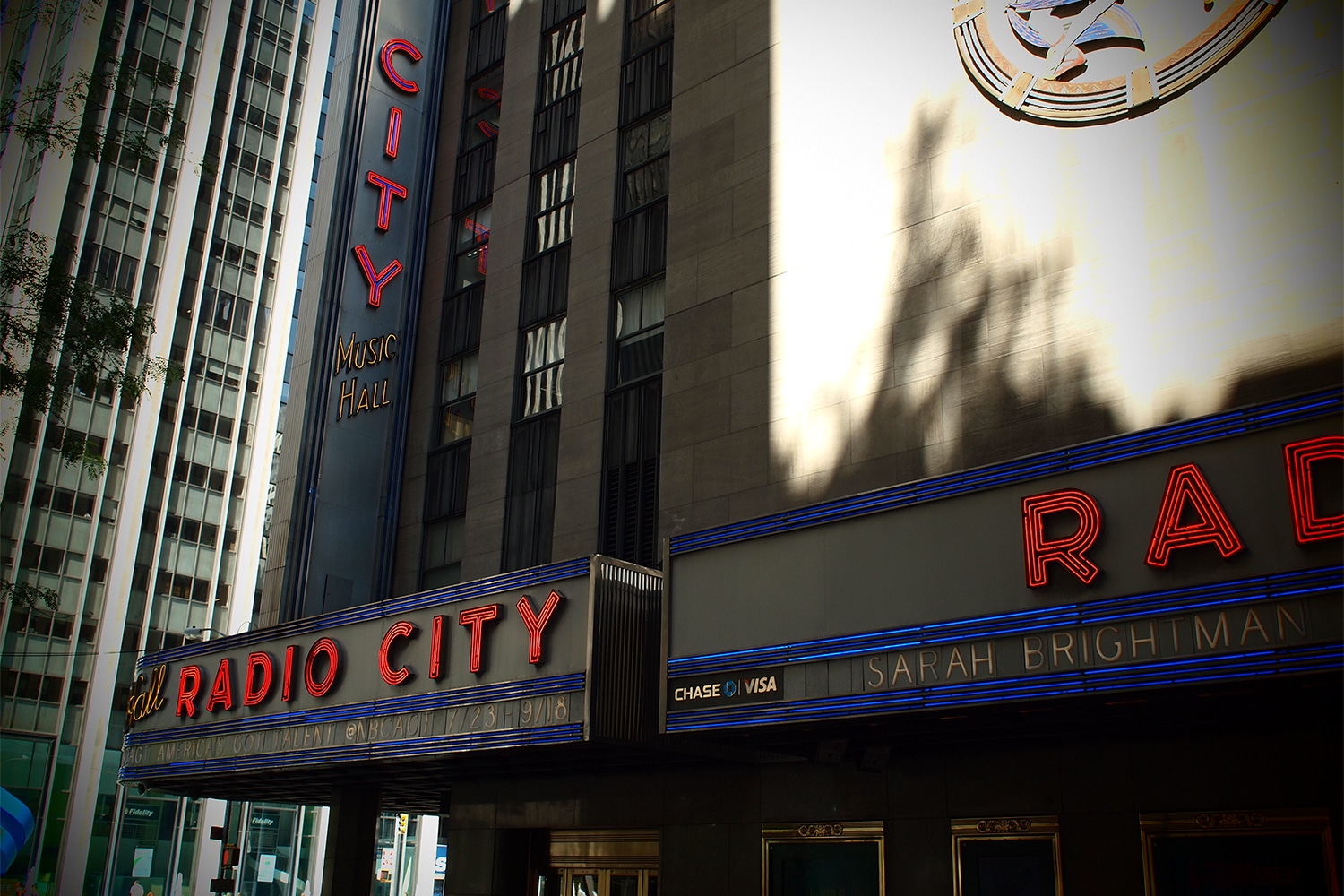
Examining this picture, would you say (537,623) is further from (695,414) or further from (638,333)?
(638,333)

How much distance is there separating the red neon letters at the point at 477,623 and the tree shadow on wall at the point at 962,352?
19.6 ft

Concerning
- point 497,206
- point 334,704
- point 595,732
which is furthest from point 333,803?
point 497,206

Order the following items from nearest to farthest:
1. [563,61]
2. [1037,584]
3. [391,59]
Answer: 1. [1037,584]
2. [563,61]
3. [391,59]

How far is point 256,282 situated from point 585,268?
60904mm

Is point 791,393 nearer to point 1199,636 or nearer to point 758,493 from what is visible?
point 758,493

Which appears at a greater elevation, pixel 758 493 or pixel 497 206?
pixel 497 206

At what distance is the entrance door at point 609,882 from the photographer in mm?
20188

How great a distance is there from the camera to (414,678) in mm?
19625

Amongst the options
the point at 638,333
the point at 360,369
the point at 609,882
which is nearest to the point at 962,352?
the point at 638,333

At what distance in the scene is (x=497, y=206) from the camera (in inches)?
1117

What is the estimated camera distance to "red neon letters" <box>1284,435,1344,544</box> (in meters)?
10.6

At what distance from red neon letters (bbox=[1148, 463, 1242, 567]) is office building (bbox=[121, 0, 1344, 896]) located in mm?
31

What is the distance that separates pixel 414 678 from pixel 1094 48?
1516 centimetres

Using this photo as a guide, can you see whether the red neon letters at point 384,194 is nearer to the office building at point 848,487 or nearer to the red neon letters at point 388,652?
the office building at point 848,487
